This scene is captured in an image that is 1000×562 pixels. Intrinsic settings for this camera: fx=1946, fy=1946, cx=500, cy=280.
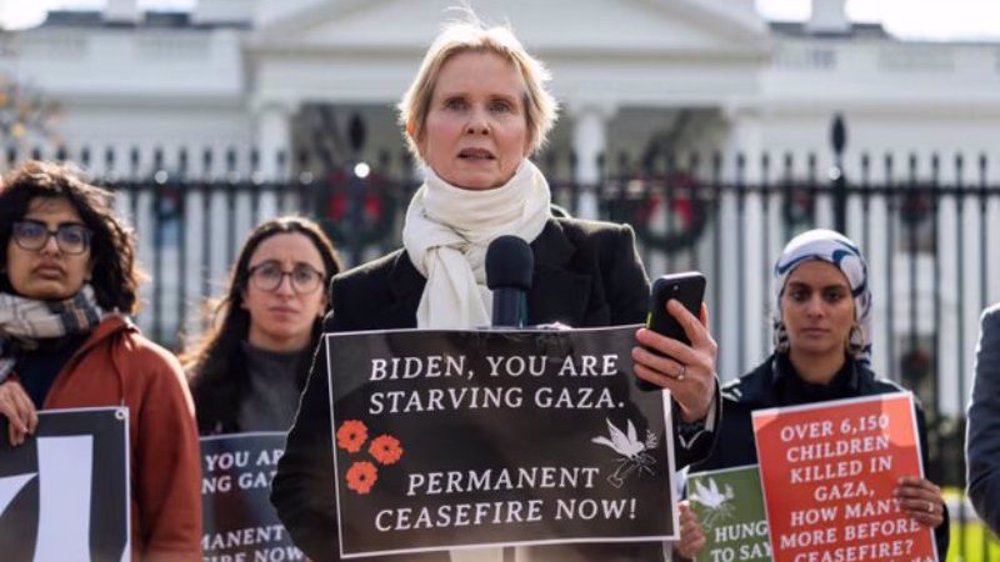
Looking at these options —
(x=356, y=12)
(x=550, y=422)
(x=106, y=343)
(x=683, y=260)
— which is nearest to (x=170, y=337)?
(x=683, y=260)

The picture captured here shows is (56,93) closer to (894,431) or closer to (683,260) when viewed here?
(683,260)

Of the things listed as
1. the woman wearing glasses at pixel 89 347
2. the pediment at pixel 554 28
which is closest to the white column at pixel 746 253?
the pediment at pixel 554 28

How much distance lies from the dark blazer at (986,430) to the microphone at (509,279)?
1.38 meters

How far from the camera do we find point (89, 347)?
4.71m

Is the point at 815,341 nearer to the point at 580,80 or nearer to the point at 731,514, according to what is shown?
the point at 731,514

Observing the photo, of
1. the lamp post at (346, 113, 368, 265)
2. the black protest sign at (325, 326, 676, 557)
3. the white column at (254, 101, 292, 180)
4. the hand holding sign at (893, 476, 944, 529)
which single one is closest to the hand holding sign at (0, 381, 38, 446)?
the black protest sign at (325, 326, 676, 557)

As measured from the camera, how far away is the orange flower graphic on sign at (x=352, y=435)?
3256 mm

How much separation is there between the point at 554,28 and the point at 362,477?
1501 inches

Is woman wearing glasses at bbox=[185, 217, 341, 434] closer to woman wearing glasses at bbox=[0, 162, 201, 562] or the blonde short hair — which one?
woman wearing glasses at bbox=[0, 162, 201, 562]

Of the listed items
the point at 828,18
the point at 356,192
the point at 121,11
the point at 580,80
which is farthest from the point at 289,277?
the point at 828,18

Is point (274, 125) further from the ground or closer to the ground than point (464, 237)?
further from the ground

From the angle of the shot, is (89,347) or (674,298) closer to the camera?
(674,298)

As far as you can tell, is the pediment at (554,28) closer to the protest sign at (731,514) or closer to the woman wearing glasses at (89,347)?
the woman wearing glasses at (89,347)

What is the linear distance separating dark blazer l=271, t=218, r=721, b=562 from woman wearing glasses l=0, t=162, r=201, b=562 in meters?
1.09
